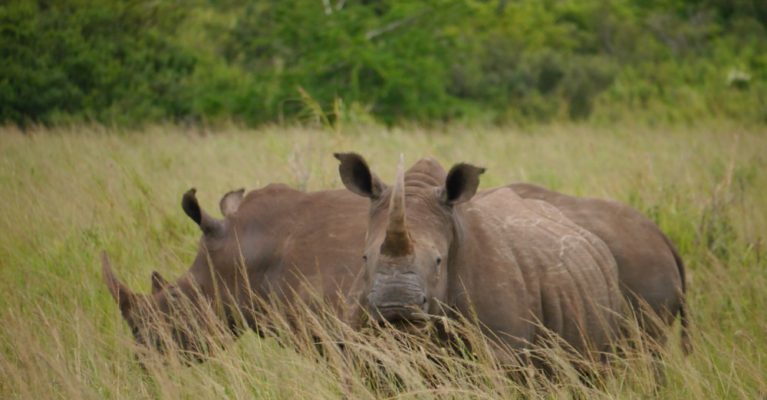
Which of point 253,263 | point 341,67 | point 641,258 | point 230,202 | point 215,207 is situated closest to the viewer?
point 253,263

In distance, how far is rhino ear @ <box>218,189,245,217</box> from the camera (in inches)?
236

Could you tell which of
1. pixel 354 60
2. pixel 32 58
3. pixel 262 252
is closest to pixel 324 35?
pixel 354 60

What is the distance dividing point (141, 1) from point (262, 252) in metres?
13.2

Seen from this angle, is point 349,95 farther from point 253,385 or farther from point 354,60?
point 253,385

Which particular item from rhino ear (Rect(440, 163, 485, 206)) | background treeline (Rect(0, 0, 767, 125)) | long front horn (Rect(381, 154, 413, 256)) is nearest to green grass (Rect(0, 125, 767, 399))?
long front horn (Rect(381, 154, 413, 256))

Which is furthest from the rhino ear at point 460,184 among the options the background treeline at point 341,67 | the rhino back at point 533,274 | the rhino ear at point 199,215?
the background treeline at point 341,67

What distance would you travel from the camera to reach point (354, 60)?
19844 millimetres

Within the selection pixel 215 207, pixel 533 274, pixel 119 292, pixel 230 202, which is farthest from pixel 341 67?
pixel 533 274

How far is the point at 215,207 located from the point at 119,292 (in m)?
2.37

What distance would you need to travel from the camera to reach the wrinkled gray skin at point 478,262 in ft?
12.6

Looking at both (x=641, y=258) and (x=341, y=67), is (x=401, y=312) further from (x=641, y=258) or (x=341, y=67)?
(x=341, y=67)

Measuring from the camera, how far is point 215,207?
7.77m

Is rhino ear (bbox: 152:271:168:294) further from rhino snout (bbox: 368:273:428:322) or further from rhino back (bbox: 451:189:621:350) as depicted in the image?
rhino snout (bbox: 368:273:428:322)

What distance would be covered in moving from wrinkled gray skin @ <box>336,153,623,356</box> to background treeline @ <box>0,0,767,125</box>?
8589mm
